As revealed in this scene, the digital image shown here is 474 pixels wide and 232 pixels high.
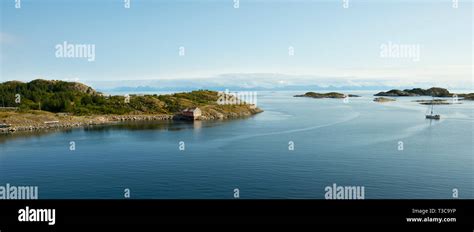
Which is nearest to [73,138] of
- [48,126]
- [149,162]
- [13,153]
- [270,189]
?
[13,153]

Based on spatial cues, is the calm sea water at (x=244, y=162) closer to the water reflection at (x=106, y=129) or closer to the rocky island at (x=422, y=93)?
the water reflection at (x=106, y=129)

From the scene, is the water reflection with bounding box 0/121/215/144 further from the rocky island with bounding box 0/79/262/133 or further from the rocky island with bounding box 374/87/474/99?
the rocky island with bounding box 374/87/474/99

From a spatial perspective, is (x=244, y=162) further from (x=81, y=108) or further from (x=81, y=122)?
(x=81, y=108)

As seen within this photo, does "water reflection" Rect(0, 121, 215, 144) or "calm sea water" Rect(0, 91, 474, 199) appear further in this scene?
"water reflection" Rect(0, 121, 215, 144)

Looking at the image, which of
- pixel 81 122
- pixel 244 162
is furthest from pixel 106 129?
pixel 244 162

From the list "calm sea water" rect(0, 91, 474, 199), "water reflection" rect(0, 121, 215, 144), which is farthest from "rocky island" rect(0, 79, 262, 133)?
"calm sea water" rect(0, 91, 474, 199)
